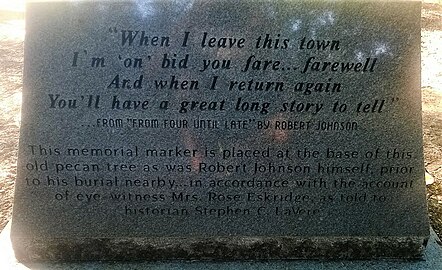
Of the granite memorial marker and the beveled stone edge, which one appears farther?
the beveled stone edge

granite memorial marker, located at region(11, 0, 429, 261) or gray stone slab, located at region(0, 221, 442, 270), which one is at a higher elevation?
granite memorial marker, located at region(11, 0, 429, 261)

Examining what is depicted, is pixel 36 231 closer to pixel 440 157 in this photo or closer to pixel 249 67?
pixel 249 67

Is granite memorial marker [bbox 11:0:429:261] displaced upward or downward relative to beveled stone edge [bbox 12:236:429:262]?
upward

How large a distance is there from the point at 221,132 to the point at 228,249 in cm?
89

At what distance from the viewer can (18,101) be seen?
6812mm

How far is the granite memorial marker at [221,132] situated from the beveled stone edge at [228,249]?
1 centimetres

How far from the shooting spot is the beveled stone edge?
345 centimetres

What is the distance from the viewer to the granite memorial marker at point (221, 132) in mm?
3076

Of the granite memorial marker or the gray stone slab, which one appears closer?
the granite memorial marker

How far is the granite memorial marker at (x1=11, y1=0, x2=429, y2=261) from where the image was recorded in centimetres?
308

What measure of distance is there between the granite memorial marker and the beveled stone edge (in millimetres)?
11

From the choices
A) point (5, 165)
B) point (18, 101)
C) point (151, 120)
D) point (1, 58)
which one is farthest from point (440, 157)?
point (1, 58)

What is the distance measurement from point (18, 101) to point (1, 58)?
7.46ft

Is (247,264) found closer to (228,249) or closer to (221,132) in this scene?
(228,249)
